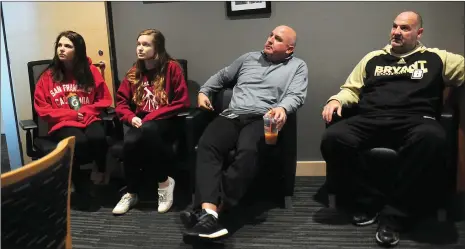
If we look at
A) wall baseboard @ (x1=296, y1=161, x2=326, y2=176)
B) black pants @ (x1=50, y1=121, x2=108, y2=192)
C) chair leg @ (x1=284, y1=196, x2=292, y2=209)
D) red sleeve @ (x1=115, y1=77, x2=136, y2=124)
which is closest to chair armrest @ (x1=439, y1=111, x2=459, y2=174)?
chair leg @ (x1=284, y1=196, x2=292, y2=209)

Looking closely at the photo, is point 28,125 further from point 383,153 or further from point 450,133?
point 450,133

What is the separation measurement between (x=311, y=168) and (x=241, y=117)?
Answer: 82 cm

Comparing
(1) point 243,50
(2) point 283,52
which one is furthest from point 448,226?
(1) point 243,50

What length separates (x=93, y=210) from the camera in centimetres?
279

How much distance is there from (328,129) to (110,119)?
1.32 m

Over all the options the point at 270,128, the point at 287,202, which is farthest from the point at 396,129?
the point at 287,202

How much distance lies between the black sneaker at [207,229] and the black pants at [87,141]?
0.86m

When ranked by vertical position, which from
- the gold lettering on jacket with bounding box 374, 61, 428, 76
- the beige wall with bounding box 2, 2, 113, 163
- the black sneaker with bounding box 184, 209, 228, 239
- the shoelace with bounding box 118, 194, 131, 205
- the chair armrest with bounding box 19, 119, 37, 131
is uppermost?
the beige wall with bounding box 2, 2, 113, 163

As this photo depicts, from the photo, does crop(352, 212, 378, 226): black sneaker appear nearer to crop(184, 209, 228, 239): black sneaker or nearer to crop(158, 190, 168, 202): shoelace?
crop(184, 209, 228, 239): black sneaker

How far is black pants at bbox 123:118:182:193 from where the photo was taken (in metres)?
2.63

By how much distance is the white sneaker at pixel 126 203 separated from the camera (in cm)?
271

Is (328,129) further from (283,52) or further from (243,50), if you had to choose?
(243,50)

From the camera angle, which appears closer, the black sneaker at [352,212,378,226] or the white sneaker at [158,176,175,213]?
the black sneaker at [352,212,378,226]

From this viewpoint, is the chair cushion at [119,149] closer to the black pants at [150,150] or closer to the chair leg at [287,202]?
the black pants at [150,150]
